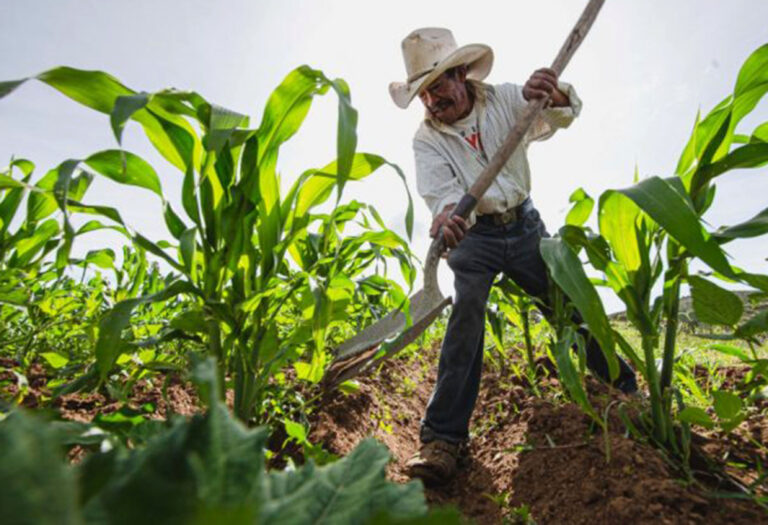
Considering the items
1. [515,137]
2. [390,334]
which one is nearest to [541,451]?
[390,334]

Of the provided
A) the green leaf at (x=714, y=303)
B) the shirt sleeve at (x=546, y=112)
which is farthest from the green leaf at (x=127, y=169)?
the shirt sleeve at (x=546, y=112)

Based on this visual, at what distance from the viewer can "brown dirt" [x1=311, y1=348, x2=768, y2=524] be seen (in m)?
0.84

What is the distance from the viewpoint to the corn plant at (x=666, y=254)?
93 cm

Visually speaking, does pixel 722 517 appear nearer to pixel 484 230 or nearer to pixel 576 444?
pixel 576 444

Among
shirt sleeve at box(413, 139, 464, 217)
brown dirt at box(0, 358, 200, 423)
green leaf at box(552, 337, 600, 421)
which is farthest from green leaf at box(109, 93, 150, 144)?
shirt sleeve at box(413, 139, 464, 217)

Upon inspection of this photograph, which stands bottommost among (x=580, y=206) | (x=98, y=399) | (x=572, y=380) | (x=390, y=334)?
(x=98, y=399)

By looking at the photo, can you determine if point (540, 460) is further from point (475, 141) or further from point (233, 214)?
point (475, 141)

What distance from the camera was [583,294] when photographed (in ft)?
3.02

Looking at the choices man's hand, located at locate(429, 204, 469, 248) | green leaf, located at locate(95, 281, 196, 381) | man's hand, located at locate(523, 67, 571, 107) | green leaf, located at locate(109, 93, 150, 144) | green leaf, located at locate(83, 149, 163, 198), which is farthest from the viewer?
man's hand, located at locate(523, 67, 571, 107)

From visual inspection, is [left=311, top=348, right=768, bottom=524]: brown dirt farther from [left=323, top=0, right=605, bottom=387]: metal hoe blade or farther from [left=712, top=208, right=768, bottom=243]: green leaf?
[left=712, top=208, right=768, bottom=243]: green leaf

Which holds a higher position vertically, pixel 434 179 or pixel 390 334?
pixel 434 179

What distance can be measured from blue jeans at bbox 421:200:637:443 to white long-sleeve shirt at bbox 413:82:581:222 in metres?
0.14

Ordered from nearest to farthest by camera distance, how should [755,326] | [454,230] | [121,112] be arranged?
[121,112] → [755,326] → [454,230]

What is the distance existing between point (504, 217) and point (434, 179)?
0.32 meters
